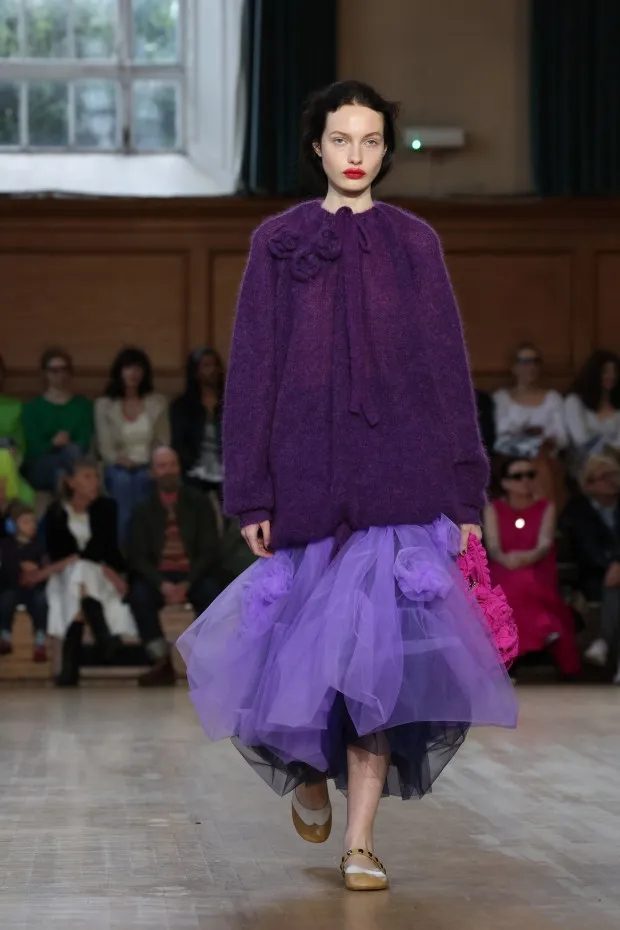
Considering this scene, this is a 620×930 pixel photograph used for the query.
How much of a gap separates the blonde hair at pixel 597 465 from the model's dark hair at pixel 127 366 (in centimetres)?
218

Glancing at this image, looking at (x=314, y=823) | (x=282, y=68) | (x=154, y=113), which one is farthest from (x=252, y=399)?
(x=154, y=113)

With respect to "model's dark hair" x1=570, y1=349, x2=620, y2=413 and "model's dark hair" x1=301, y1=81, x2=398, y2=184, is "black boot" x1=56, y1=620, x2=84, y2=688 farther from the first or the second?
"model's dark hair" x1=301, y1=81, x2=398, y2=184

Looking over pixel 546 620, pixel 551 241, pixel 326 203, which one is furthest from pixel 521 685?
pixel 326 203

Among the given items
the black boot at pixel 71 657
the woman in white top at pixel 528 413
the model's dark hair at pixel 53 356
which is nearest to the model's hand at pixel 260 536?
the black boot at pixel 71 657

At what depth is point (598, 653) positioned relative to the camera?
311 inches

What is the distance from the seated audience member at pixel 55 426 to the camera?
8.67m

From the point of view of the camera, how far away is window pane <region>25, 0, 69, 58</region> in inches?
407

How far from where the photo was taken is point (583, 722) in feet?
20.4

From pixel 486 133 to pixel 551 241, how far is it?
699 mm

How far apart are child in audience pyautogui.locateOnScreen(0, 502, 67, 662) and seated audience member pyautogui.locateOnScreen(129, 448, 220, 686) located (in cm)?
35

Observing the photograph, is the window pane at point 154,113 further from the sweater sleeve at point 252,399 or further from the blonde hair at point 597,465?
the sweater sleeve at point 252,399

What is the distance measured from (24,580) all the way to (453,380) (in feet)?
16.1

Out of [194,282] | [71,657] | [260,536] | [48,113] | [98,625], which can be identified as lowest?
[71,657]

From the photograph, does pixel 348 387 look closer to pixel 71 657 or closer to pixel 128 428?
pixel 71 657
